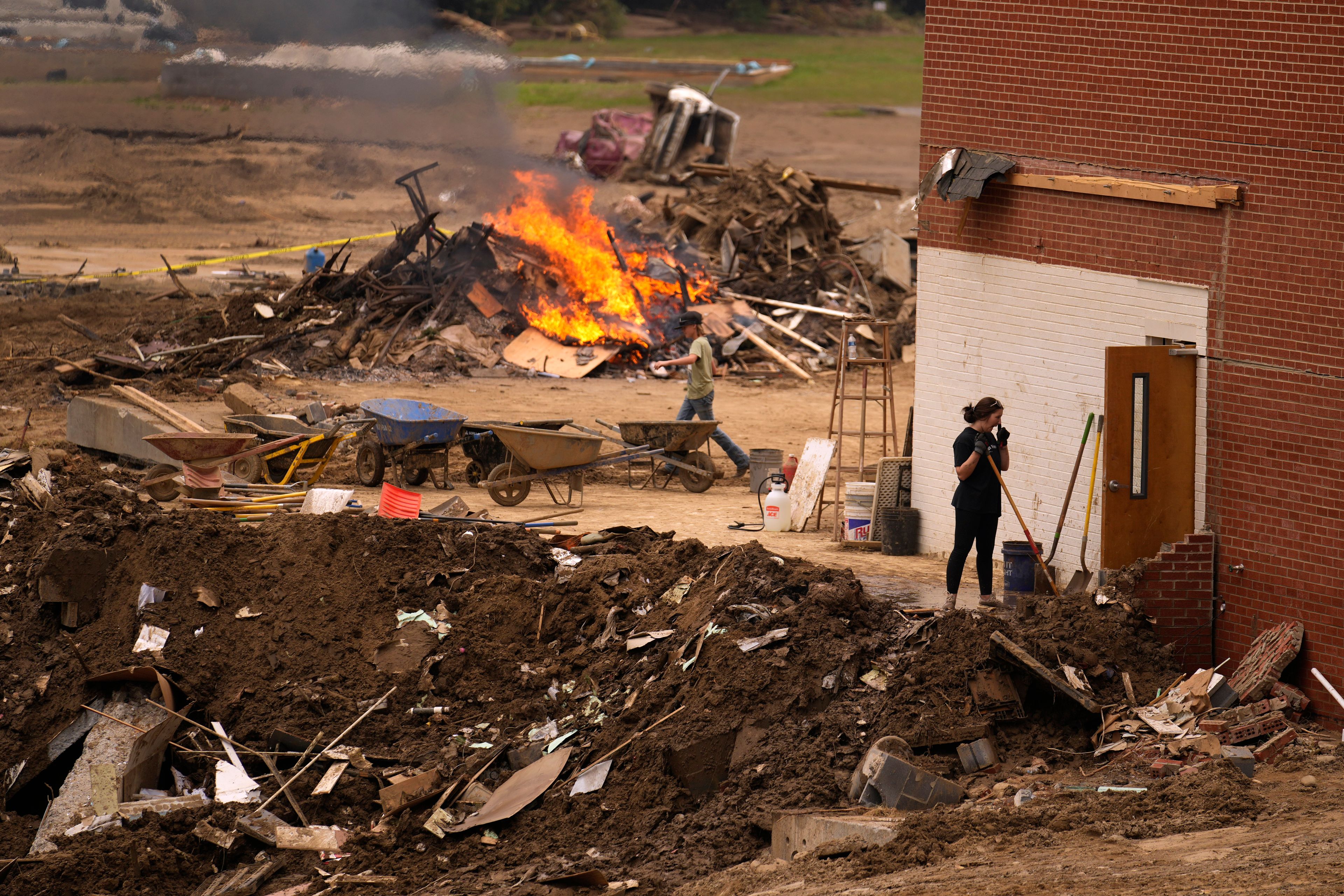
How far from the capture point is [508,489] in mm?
14734

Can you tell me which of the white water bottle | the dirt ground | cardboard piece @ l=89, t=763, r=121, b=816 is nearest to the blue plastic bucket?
the white water bottle

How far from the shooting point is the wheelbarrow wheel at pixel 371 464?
49.9 ft

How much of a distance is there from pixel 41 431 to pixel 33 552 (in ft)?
22.6

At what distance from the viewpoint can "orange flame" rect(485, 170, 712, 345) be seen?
22.2 meters

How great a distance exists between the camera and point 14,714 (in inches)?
408

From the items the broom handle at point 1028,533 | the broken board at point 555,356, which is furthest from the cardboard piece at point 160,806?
the broken board at point 555,356

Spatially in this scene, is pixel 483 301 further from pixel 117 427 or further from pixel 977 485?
pixel 977 485

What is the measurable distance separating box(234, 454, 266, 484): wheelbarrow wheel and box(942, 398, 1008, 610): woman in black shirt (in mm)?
7521

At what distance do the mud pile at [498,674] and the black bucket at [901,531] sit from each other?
2.21 metres

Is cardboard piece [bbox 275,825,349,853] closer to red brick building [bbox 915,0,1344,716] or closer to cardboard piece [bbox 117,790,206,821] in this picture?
cardboard piece [bbox 117,790,206,821]

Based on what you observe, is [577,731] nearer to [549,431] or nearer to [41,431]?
[549,431]

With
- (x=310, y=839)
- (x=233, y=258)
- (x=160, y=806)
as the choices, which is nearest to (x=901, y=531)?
(x=310, y=839)

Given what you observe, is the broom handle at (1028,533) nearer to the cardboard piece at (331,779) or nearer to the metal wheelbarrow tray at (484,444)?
the cardboard piece at (331,779)

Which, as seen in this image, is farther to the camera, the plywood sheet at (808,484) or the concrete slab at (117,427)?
A: the concrete slab at (117,427)
